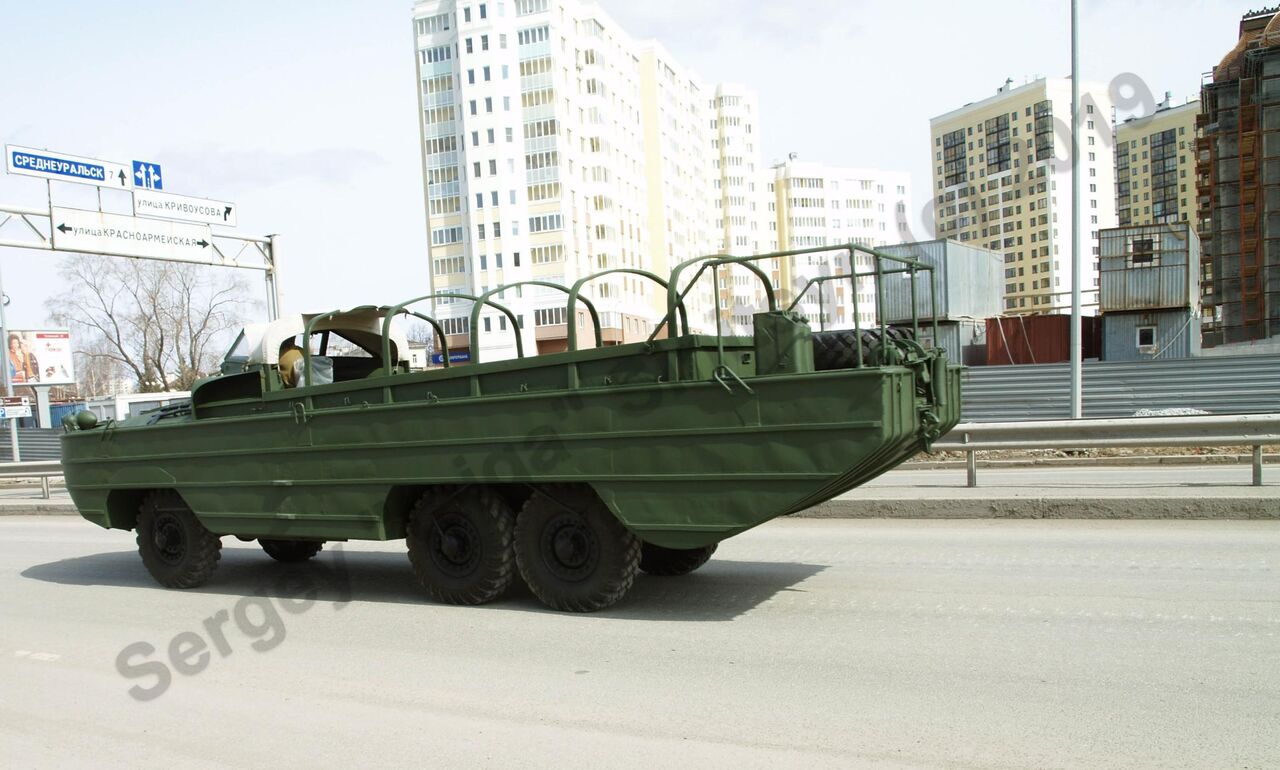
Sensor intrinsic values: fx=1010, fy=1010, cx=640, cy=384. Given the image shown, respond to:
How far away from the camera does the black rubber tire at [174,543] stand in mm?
8367

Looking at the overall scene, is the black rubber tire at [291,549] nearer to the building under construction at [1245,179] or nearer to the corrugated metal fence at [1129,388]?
the corrugated metal fence at [1129,388]

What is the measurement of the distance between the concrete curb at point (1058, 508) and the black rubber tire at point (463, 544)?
175 inches

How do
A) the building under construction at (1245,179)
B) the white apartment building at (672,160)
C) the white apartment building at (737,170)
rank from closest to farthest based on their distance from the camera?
the building under construction at (1245,179) → the white apartment building at (672,160) → the white apartment building at (737,170)

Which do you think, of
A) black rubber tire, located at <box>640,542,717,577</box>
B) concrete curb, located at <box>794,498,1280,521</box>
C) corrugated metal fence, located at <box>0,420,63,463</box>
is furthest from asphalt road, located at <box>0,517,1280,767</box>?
corrugated metal fence, located at <box>0,420,63,463</box>

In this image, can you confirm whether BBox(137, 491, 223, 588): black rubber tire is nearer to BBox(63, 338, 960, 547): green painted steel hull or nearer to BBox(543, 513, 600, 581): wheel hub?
BBox(63, 338, 960, 547): green painted steel hull

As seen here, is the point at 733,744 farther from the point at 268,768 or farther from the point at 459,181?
the point at 459,181

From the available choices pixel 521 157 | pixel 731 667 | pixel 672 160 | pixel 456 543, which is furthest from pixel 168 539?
pixel 672 160

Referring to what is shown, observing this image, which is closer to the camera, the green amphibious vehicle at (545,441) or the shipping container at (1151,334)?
the green amphibious vehicle at (545,441)

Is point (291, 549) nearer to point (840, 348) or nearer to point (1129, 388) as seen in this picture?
point (840, 348)

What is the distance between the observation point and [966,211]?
44.3 m

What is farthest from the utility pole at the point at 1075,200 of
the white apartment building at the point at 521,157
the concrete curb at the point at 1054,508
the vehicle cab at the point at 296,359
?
the white apartment building at the point at 521,157

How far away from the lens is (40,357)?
1515 inches

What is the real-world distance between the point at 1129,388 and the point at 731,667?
67.8 ft

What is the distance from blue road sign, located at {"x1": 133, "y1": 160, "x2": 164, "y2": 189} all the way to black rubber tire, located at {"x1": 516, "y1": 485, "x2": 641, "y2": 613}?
1589 cm
